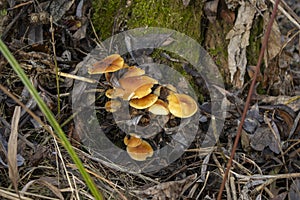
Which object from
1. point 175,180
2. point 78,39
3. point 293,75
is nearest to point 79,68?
point 78,39

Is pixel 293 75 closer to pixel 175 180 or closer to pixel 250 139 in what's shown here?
pixel 250 139

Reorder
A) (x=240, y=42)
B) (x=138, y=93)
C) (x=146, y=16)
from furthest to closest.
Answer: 1. (x=240, y=42)
2. (x=146, y=16)
3. (x=138, y=93)

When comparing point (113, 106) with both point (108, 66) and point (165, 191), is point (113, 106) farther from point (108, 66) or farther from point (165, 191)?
point (165, 191)

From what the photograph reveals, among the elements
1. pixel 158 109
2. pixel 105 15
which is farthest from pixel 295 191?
pixel 105 15

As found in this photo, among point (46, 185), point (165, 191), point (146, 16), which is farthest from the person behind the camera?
point (146, 16)

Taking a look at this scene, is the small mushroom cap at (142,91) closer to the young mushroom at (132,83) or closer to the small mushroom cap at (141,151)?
the young mushroom at (132,83)

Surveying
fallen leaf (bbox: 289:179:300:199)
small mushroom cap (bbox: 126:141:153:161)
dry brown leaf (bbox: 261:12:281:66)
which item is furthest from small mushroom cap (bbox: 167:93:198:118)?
dry brown leaf (bbox: 261:12:281:66)
